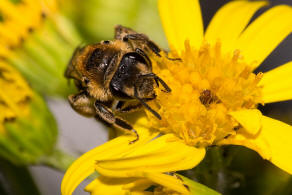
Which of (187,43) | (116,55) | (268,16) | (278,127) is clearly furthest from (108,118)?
(268,16)

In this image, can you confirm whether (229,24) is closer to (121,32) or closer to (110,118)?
(121,32)

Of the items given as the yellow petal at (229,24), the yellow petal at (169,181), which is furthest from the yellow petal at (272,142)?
the yellow petal at (229,24)

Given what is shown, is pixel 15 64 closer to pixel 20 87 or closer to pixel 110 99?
pixel 20 87

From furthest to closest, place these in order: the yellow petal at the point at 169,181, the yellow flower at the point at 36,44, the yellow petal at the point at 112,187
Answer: the yellow flower at the point at 36,44 < the yellow petal at the point at 112,187 < the yellow petal at the point at 169,181

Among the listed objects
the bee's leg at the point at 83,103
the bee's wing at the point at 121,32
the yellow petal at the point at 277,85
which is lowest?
the bee's leg at the point at 83,103

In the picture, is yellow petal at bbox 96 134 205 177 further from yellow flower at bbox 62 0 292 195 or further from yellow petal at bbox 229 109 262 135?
yellow petal at bbox 229 109 262 135

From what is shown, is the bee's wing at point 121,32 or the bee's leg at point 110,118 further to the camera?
the bee's wing at point 121,32

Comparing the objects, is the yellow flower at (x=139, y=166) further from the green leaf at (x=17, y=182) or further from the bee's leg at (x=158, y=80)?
the green leaf at (x=17, y=182)
